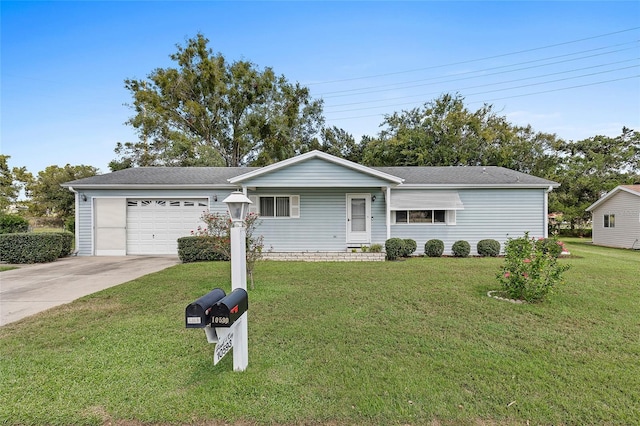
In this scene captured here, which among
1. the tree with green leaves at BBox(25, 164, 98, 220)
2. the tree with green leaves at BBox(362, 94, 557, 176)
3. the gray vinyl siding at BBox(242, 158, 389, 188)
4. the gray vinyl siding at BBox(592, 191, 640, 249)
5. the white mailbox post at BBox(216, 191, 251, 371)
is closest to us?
the white mailbox post at BBox(216, 191, 251, 371)

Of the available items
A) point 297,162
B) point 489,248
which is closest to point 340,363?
point 297,162

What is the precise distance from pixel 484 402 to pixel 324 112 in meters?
28.4

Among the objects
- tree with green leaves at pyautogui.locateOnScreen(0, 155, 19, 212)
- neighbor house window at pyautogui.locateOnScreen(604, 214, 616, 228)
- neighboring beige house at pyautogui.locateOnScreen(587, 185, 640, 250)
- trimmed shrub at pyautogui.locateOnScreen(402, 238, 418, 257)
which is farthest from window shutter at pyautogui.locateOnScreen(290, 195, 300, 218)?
tree with green leaves at pyautogui.locateOnScreen(0, 155, 19, 212)

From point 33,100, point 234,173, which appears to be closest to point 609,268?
point 234,173

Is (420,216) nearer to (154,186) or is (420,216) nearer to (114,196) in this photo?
(154,186)

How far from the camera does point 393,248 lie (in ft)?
34.3

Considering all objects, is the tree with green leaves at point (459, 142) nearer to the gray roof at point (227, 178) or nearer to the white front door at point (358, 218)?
the gray roof at point (227, 178)

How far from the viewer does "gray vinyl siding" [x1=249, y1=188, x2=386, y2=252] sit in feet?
38.9

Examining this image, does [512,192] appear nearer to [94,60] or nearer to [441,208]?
[441,208]

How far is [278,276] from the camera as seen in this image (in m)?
7.52

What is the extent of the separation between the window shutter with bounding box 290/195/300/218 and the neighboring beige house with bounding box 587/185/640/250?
16.0 m

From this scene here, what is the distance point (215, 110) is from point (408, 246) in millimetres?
22196

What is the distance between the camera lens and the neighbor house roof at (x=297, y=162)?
1072 centimetres

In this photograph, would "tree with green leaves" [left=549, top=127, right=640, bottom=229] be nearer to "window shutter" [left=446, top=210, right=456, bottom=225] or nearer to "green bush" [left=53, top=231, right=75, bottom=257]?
"window shutter" [left=446, top=210, right=456, bottom=225]
